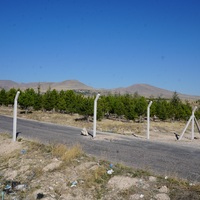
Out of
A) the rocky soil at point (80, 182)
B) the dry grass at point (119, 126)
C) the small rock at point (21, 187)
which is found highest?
the rocky soil at point (80, 182)

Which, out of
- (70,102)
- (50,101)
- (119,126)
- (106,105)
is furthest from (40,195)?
(70,102)

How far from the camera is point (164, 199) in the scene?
6.61 meters

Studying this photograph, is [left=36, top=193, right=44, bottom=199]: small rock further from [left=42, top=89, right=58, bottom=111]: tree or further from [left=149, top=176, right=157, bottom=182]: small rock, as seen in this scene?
[left=42, top=89, right=58, bottom=111]: tree

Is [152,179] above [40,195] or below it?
above

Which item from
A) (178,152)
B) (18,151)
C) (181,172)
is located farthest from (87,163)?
(178,152)

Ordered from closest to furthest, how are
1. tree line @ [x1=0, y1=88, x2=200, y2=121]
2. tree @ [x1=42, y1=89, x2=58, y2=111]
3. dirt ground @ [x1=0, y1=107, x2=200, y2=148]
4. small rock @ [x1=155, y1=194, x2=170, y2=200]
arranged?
1. small rock @ [x1=155, y1=194, x2=170, y2=200]
2. dirt ground @ [x1=0, y1=107, x2=200, y2=148]
3. tree line @ [x1=0, y1=88, x2=200, y2=121]
4. tree @ [x1=42, y1=89, x2=58, y2=111]

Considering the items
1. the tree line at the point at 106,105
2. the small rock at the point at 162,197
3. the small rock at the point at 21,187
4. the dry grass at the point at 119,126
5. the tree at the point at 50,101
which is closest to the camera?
the small rock at the point at 162,197

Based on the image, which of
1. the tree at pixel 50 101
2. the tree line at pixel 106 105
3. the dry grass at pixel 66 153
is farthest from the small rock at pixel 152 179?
the tree at pixel 50 101

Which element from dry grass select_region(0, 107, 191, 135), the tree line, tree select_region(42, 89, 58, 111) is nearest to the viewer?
dry grass select_region(0, 107, 191, 135)

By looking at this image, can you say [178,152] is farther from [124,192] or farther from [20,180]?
[20,180]

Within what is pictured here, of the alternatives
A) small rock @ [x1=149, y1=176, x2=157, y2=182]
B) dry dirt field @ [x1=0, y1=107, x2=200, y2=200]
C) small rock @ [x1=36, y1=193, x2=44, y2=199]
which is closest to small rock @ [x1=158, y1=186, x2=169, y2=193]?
dry dirt field @ [x1=0, y1=107, x2=200, y2=200]

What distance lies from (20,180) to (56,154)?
1.98 metres

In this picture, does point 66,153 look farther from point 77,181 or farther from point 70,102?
point 70,102

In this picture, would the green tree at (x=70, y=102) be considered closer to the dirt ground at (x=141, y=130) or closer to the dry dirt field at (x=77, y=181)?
the dirt ground at (x=141, y=130)
